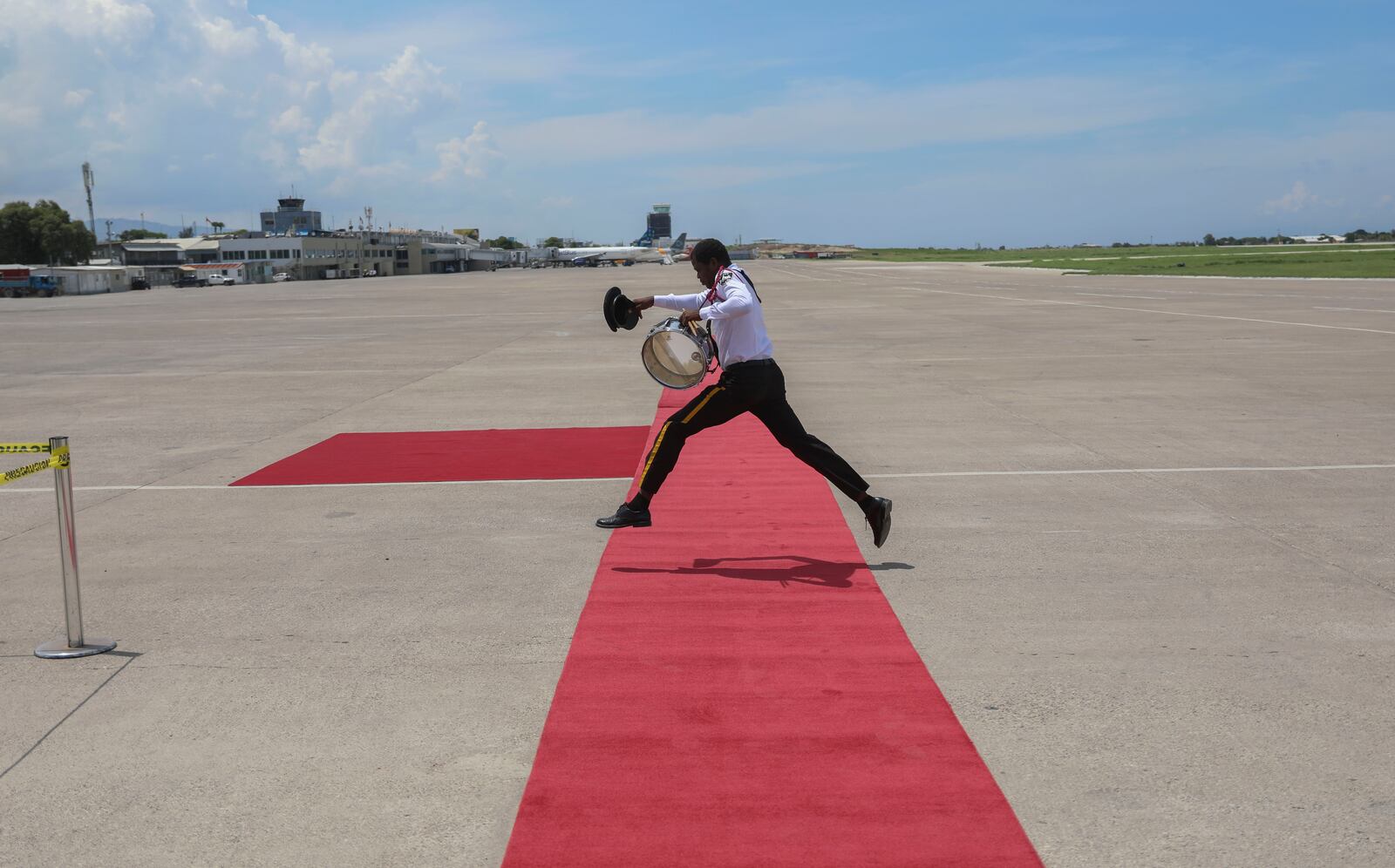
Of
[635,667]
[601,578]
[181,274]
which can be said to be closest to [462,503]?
[601,578]

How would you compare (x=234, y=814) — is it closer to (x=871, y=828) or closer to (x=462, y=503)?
(x=871, y=828)

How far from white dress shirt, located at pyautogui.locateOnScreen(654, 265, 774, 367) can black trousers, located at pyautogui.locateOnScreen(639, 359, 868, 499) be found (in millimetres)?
78

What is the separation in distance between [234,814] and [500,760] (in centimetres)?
91

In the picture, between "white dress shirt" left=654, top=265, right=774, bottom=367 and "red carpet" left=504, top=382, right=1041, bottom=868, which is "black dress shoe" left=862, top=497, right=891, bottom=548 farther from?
"white dress shirt" left=654, top=265, right=774, bottom=367

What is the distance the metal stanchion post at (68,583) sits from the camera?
5.18m

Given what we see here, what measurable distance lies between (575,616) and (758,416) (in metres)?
1.89

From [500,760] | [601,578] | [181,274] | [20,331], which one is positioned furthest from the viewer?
[181,274]

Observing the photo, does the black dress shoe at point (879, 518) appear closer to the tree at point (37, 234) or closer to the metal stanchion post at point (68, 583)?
the metal stanchion post at point (68, 583)

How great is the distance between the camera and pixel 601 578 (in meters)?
6.55

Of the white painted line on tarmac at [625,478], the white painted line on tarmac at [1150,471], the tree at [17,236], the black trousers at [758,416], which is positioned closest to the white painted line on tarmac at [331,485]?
the white painted line on tarmac at [625,478]

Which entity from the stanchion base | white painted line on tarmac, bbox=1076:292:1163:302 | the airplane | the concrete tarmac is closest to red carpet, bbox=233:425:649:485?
the concrete tarmac

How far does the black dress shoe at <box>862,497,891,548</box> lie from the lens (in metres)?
6.77

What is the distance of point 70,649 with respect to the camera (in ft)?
17.5

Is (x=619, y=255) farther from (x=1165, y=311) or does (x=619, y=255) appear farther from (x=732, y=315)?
(x=732, y=315)
